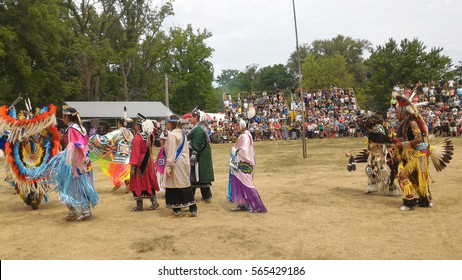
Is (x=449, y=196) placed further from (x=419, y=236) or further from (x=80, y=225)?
(x=80, y=225)

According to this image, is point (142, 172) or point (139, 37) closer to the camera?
point (142, 172)

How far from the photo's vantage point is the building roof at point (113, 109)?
27.1m

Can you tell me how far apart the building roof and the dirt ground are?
19319mm

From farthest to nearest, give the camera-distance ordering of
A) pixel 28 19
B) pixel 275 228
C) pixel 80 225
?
pixel 28 19, pixel 80 225, pixel 275 228

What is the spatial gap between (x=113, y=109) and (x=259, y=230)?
24586mm

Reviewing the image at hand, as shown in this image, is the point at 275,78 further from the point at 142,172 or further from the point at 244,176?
the point at 244,176

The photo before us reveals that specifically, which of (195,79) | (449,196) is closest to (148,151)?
(449,196)

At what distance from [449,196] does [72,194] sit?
6520 millimetres

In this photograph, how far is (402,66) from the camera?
3969cm

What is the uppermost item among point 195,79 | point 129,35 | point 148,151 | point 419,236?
point 129,35

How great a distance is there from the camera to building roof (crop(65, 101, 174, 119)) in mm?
27141

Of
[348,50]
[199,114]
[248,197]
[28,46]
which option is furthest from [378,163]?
[348,50]

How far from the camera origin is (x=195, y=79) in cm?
4969

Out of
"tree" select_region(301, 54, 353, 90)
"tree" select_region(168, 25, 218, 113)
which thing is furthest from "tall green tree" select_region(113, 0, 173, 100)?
"tree" select_region(301, 54, 353, 90)
